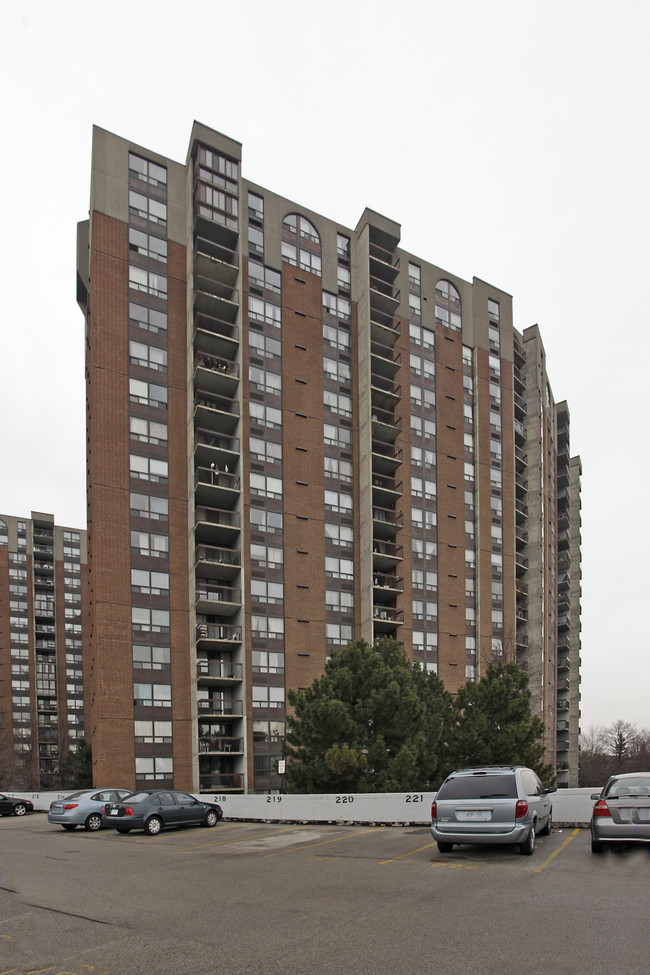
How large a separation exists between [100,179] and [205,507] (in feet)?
72.6

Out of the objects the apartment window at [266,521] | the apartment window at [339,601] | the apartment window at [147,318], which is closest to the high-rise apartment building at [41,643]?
the apartment window at [339,601]

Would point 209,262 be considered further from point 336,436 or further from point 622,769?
point 622,769

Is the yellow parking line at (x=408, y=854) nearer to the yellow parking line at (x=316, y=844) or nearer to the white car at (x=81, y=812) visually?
the yellow parking line at (x=316, y=844)

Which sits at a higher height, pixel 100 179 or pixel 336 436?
pixel 100 179

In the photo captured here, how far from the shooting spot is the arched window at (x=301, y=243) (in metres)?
59.1

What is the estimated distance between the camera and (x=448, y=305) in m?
69.8

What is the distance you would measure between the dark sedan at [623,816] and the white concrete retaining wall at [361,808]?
4632mm

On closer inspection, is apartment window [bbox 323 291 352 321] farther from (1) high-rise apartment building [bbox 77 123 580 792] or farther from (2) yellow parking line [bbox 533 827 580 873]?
(2) yellow parking line [bbox 533 827 580 873]

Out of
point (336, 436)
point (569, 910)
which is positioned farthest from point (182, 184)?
point (569, 910)

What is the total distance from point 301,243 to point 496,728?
39.1 m

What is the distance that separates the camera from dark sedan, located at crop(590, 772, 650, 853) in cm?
1267

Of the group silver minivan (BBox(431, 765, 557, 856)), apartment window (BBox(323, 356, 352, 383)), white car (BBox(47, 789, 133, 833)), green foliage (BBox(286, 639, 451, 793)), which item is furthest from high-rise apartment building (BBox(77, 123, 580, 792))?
silver minivan (BBox(431, 765, 557, 856))

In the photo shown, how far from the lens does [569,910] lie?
29.5ft

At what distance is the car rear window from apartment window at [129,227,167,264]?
45438mm
